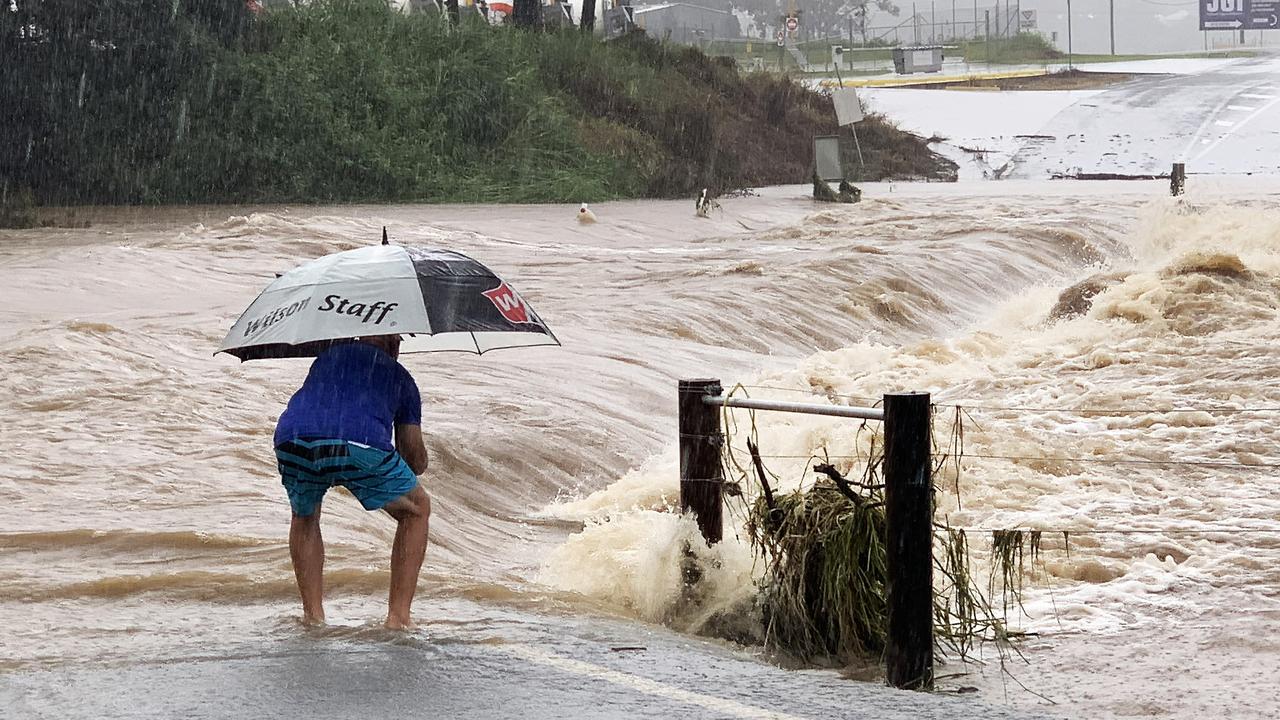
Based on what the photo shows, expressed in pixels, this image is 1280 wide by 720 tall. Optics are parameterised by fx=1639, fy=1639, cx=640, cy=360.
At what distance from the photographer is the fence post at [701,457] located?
23.4 feet

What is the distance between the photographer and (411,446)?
627 centimetres

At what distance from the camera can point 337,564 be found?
8.12 m

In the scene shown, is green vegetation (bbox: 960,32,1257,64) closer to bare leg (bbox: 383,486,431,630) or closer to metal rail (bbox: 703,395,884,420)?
metal rail (bbox: 703,395,884,420)

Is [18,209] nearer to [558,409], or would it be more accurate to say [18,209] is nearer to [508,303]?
[558,409]

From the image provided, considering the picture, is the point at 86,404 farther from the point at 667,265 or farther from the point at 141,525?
the point at 667,265

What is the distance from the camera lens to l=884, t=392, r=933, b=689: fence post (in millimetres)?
6008

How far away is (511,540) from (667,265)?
13129mm

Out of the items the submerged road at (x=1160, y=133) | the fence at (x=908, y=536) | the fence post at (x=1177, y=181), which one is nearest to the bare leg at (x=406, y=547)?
the fence at (x=908, y=536)

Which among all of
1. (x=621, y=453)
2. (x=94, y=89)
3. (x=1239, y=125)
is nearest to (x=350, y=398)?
(x=621, y=453)

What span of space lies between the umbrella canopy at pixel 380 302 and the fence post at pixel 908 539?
1496mm

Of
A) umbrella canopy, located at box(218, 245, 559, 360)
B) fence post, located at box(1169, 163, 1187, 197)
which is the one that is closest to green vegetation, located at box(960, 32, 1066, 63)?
fence post, located at box(1169, 163, 1187, 197)

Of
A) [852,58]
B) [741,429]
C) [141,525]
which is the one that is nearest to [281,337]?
[141,525]

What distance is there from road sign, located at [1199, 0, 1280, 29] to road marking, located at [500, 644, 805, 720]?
95.3 meters

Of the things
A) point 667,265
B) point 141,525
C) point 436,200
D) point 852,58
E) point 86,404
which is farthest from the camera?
point 852,58
